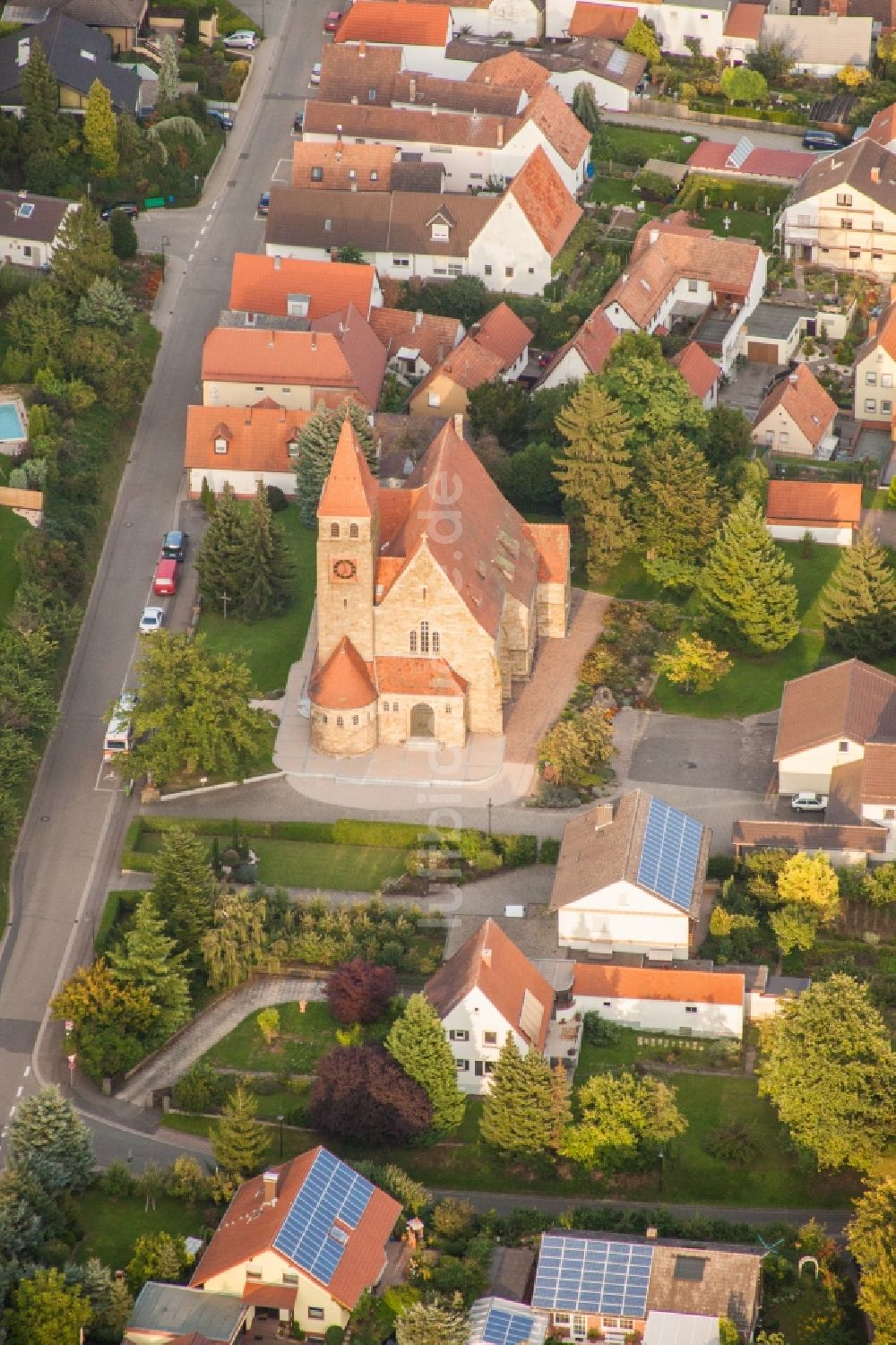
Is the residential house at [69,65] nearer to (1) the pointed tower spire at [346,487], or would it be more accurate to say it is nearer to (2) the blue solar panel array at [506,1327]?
(1) the pointed tower spire at [346,487]

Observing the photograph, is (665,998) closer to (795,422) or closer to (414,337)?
(795,422)

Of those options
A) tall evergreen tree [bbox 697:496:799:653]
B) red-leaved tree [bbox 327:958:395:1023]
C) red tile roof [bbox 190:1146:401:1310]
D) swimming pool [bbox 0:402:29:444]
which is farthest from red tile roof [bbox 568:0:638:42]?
red tile roof [bbox 190:1146:401:1310]

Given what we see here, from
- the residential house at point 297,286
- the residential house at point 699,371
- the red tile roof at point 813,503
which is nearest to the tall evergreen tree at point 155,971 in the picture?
the red tile roof at point 813,503

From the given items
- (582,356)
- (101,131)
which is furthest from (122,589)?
(101,131)

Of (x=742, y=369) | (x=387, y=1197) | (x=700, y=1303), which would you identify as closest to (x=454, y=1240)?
(x=387, y=1197)

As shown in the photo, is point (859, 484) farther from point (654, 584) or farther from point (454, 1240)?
point (454, 1240)

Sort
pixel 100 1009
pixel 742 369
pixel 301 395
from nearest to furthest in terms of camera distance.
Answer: pixel 100 1009 < pixel 301 395 < pixel 742 369
